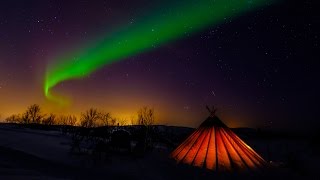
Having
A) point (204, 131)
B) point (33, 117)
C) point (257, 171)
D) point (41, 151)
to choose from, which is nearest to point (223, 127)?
point (204, 131)

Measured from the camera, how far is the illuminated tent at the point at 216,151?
9820mm

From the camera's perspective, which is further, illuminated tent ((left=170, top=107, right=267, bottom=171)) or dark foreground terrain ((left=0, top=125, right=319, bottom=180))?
illuminated tent ((left=170, top=107, right=267, bottom=171))

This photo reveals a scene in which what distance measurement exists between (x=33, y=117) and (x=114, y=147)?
78867 mm

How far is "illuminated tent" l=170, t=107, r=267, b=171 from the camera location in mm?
9820

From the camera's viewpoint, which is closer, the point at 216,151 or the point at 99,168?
the point at 216,151

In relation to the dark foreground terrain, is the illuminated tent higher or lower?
higher

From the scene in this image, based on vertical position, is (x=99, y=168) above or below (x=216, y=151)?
below

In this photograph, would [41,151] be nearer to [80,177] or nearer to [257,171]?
[80,177]

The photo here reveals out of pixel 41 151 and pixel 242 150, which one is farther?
pixel 41 151

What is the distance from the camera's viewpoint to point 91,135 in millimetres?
22406

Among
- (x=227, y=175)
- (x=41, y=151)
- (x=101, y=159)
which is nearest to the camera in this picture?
(x=227, y=175)

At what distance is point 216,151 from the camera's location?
10.2m

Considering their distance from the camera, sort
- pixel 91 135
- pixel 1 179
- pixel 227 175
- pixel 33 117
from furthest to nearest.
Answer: pixel 33 117, pixel 91 135, pixel 227 175, pixel 1 179

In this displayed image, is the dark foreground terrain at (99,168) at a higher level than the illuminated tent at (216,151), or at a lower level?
lower
